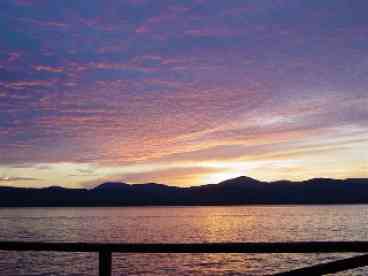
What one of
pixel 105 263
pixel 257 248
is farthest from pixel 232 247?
pixel 105 263

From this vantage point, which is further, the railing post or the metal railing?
the railing post

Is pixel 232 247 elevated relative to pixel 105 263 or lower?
elevated

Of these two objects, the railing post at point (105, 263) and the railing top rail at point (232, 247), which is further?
the railing post at point (105, 263)

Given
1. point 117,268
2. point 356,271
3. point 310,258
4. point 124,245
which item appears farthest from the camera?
point 310,258

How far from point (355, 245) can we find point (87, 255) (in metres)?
45.5

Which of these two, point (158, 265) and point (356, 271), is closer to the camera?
point (356, 271)

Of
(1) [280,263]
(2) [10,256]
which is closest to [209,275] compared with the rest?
(1) [280,263]

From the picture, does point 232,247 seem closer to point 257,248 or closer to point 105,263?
point 257,248

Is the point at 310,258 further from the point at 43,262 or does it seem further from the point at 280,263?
the point at 43,262

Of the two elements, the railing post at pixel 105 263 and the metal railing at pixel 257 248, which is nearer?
the metal railing at pixel 257 248

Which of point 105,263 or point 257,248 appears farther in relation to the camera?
point 105,263

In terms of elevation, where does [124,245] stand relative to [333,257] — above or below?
above

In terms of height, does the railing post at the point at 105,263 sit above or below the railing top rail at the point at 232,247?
below

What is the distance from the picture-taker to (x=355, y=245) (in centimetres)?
452
